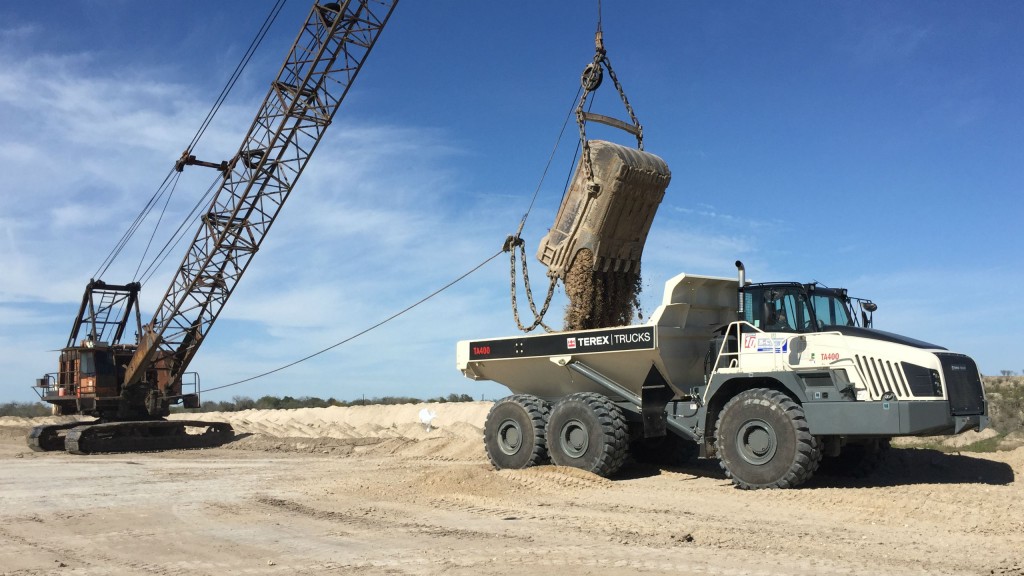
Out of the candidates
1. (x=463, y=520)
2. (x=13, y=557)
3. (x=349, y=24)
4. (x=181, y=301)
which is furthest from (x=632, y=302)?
(x=181, y=301)

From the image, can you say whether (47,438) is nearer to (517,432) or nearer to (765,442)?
(517,432)

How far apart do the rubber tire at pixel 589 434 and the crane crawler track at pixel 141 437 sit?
15.4m

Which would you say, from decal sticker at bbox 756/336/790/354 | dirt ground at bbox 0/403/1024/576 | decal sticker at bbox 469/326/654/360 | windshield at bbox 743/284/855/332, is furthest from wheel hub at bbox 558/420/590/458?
windshield at bbox 743/284/855/332

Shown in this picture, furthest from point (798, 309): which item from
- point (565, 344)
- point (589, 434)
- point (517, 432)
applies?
point (517, 432)

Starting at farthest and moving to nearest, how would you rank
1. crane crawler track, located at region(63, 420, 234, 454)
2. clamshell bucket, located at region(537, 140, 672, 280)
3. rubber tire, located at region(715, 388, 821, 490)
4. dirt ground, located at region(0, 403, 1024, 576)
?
crane crawler track, located at region(63, 420, 234, 454) < clamshell bucket, located at region(537, 140, 672, 280) < rubber tire, located at region(715, 388, 821, 490) < dirt ground, located at region(0, 403, 1024, 576)

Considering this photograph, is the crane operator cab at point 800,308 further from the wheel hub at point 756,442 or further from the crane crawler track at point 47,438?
the crane crawler track at point 47,438

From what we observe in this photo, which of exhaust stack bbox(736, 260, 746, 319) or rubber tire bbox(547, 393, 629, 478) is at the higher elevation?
exhaust stack bbox(736, 260, 746, 319)

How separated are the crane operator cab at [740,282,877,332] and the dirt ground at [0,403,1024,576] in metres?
2.10

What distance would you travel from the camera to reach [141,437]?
81.4ft

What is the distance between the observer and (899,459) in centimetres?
1288

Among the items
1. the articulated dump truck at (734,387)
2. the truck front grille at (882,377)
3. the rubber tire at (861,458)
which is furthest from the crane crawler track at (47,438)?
the truck front grille at (882,377)

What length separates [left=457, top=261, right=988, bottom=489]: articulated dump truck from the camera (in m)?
10.3

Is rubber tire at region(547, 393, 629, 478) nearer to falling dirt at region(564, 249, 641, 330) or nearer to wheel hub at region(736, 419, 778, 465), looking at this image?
falling dirt at region(564, 249, 641, 330)

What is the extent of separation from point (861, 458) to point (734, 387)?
2186 mm
